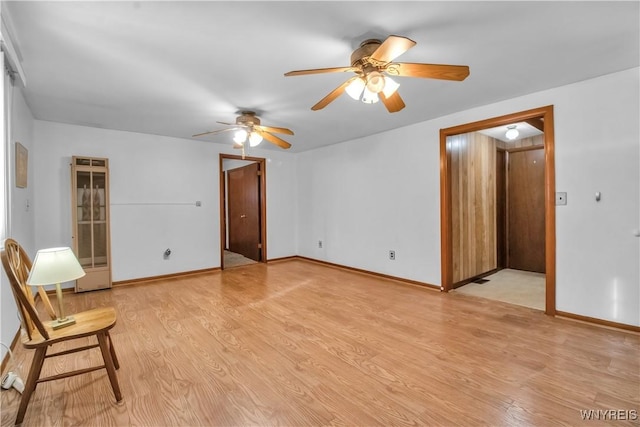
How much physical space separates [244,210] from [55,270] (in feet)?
15.2

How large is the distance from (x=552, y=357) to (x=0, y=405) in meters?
3.57

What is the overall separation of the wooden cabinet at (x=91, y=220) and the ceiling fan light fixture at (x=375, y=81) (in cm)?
384

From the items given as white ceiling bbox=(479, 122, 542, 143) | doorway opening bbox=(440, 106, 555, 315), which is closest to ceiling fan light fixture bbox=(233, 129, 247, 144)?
doorway opening bbox=(440, 106, 555, 315)

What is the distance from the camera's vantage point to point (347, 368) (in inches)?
80.1

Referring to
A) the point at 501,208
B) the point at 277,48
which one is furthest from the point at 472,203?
the point at 277,48

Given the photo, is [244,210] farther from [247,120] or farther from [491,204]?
[491,204]

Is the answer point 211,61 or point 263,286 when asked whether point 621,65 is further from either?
point 263,286

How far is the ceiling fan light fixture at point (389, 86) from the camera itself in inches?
80.3

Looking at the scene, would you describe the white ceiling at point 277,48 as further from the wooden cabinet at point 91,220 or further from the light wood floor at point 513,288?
the light wood floor at point 513,288

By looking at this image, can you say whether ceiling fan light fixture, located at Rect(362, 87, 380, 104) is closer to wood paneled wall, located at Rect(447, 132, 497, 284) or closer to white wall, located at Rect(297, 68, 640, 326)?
white wall, located at Rect(297, 68, 640, 326)

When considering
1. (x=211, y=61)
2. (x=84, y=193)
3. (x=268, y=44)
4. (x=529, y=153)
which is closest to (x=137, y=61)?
(x=211, y=61)

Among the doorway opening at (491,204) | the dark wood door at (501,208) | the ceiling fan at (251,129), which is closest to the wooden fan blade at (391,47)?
the ceiling fan at (251,129)

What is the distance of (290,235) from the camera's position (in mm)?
6168

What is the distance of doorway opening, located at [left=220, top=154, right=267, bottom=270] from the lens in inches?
217
